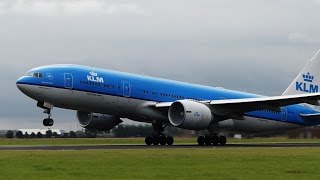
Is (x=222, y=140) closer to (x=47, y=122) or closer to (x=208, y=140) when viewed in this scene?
(x=208, y=140)

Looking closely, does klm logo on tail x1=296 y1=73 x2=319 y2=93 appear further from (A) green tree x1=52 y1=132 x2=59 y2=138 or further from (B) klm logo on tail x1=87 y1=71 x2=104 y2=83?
(A) green tree x1=52 y1=132 x2=59 y2=138

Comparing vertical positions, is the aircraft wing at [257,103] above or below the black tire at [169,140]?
above

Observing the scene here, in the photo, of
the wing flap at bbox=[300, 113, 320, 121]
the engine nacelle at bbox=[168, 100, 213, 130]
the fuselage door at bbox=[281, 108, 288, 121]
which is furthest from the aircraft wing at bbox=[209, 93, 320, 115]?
the wing flap at bbox=[300, 113, 320, 121]

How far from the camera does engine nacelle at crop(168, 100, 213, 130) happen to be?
45219 millimetres

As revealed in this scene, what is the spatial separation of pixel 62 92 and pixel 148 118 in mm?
7475

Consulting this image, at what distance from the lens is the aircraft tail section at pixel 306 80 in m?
59.3

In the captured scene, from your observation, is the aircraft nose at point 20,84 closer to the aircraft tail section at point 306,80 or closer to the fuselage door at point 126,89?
the fuselage door at point 126,89

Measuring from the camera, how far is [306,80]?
59531mm

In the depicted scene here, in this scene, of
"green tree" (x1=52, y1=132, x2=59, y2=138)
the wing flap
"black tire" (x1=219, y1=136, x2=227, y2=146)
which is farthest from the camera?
"green tree" (x1=52, y1=132, x2=59, y2=138)

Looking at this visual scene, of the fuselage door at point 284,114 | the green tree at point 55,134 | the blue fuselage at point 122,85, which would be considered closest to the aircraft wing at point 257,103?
the blue fuselage at point 122,85

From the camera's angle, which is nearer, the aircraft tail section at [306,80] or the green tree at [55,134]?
the aircraft tail section at [306,80]

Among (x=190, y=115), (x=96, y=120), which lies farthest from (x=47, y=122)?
(x=190, y=115)

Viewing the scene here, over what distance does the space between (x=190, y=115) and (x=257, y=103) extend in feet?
18.9

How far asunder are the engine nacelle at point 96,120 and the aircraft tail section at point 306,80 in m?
17.2
